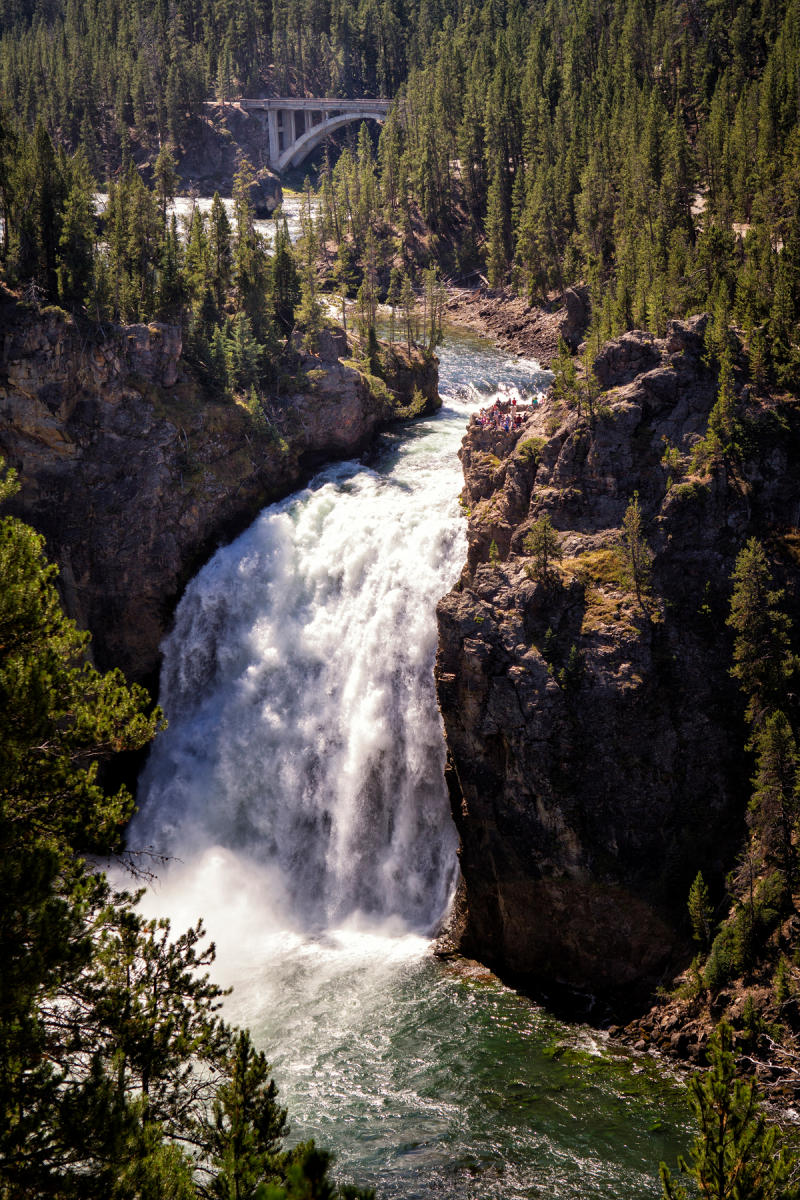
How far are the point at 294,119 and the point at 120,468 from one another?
4655 inches

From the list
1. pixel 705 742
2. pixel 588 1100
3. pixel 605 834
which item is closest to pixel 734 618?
pixel 705 742

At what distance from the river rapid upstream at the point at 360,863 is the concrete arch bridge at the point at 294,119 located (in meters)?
104

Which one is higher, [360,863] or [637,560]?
[637,560]

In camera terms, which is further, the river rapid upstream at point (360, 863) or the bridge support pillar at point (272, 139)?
the bridge support pillar at point (272, 139)

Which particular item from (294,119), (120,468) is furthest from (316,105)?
(120,468)

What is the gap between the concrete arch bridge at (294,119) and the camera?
14638 centimetres

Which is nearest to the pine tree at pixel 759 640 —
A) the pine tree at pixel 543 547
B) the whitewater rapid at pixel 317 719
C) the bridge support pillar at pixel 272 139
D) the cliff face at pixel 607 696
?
the cliff face at pixel 607 696

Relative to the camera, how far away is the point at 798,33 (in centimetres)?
7656

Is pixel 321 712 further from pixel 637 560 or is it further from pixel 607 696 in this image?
pixel 637 560

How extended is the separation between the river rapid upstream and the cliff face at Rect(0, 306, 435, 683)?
2.14m

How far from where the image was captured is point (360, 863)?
41.9m

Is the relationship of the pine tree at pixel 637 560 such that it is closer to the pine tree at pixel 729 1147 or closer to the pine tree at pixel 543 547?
the pine tree at pixel 543 547

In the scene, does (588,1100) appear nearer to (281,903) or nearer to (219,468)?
(281,903)

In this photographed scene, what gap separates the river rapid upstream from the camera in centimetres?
2844
